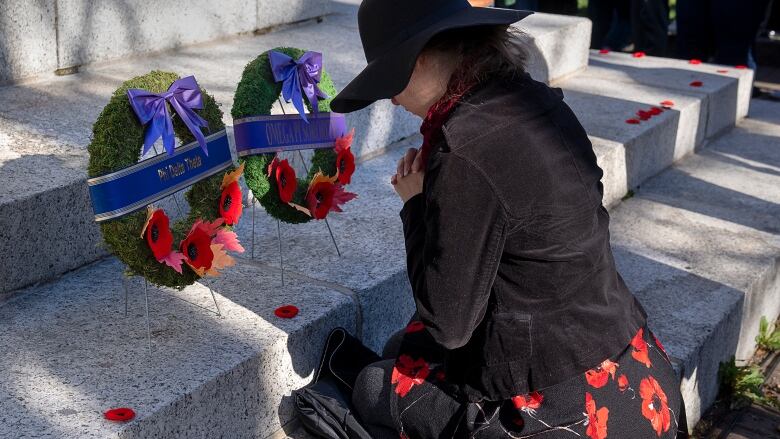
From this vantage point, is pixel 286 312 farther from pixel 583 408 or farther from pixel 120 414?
pixel 583 408

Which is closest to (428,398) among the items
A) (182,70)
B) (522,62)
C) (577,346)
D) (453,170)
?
(577,346)

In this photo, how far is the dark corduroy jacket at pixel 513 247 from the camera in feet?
6.43

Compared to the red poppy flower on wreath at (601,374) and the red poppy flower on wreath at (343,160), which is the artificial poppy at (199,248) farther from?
the red poppy flower on wreath at (601,374)

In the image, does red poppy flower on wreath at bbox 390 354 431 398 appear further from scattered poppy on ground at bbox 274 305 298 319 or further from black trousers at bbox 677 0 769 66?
black trousers at bbox 677 0 769 66

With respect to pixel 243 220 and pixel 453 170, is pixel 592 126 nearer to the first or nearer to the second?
pixel 243 220

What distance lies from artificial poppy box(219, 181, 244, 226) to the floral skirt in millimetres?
745

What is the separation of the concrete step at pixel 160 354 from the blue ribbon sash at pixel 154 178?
38cm

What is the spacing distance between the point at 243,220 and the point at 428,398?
1386 mm

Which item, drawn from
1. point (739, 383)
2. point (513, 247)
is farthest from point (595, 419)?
point (739, 383)

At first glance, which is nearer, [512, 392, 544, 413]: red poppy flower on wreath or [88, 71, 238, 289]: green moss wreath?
[512, 392, 544, 413]: red poppy flower on wreath

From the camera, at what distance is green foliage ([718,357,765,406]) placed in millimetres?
3521

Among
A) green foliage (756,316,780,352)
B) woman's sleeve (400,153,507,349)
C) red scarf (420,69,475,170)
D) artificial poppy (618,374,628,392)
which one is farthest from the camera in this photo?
green foliage (756,316,780,352)

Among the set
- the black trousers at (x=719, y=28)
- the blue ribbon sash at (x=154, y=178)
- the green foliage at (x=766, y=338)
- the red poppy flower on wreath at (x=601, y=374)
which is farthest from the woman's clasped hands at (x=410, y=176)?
the black trousers at (x=719, y=28)

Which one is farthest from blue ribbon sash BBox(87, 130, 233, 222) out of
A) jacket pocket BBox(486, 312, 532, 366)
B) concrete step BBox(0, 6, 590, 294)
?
jacket pocket BBox(486, 312, 532, 366)
